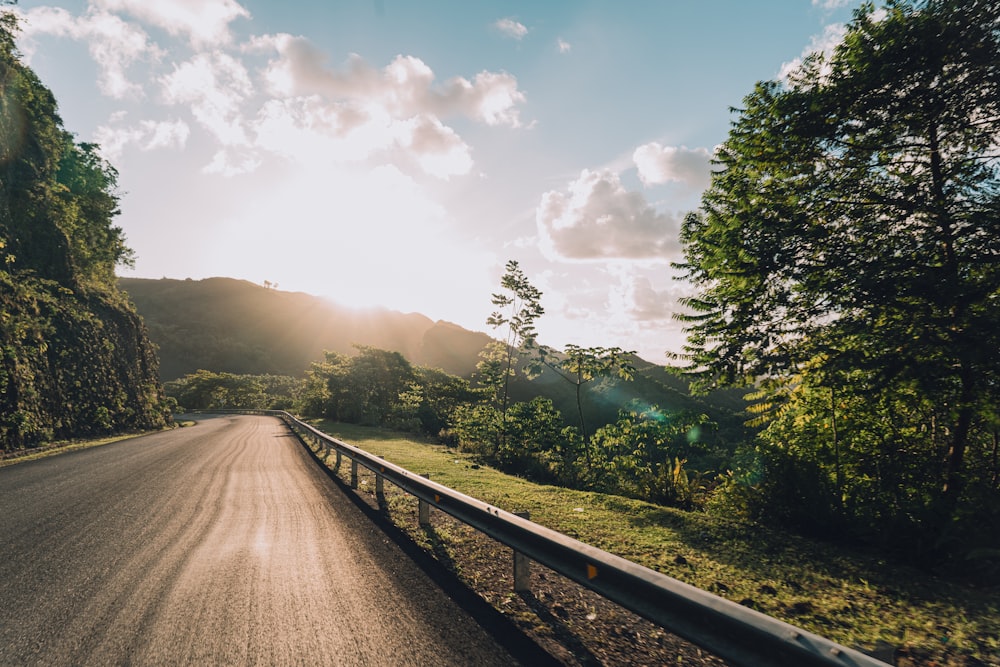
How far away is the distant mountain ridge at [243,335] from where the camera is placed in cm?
14388

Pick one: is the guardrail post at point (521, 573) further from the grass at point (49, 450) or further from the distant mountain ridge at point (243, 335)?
the distant mountain ridge at point (243, 335)

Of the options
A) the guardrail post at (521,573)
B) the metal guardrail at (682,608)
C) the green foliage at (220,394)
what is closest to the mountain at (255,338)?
the green foliage at (220,394)

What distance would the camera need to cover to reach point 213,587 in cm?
414

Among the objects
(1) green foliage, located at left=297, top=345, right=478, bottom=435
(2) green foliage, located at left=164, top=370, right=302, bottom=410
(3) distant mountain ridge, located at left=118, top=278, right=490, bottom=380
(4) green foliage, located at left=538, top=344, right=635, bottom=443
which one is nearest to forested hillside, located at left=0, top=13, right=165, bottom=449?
(1) green foliage, located at left=297, top=345, right=478, bottom=435

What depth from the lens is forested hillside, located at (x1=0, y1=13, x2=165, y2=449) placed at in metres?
18.0

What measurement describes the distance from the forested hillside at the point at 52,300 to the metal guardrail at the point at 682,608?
19840 mm

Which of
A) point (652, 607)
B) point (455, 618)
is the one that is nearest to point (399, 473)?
point (455, 618)

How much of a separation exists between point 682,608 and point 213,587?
3931 mm

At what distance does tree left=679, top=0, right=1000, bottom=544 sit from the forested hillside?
21.9 metres

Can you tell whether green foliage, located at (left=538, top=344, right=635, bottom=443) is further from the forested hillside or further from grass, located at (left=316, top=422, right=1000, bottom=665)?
the forested hillside

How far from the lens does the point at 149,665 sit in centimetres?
284

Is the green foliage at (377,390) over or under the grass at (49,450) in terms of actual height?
over

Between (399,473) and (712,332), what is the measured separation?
18.5ft

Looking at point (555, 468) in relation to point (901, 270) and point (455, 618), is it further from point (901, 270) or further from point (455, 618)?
point (455, 618)
